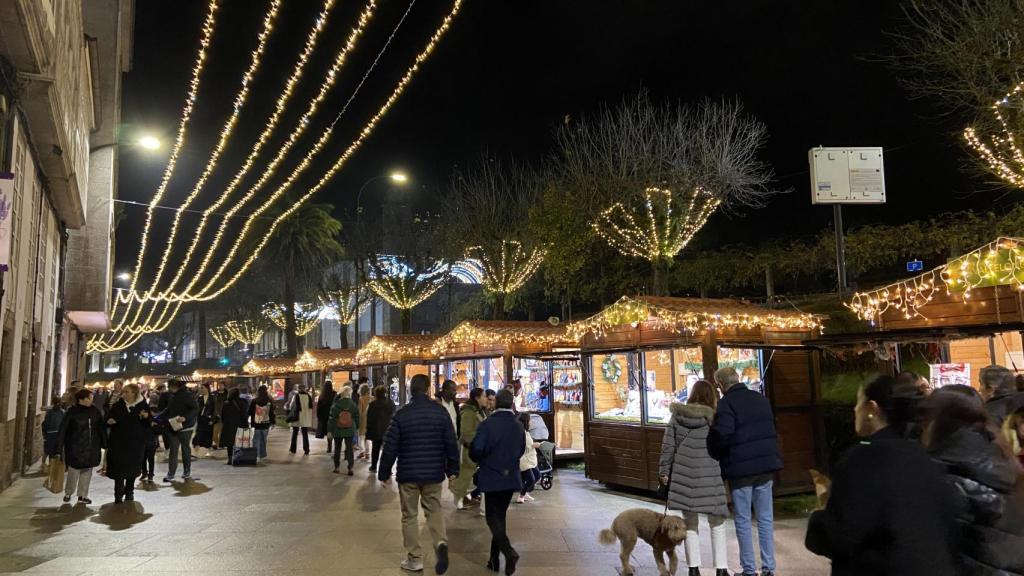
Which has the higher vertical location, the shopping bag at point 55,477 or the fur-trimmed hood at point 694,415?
the fur-trimmed hood at point 694,415

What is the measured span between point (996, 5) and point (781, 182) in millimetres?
14167

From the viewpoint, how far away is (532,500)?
33.3 ft

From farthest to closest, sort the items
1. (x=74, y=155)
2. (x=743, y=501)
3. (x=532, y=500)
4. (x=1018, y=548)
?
(x=74, y=155)
(x=532, y=500)
(x=743, y=501)
(x=1018, y=548)

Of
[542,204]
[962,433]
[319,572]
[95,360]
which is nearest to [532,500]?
[319,572]

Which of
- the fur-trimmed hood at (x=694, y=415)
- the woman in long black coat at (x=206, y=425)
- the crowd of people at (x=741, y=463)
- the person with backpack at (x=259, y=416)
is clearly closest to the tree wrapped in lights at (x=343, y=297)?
the woman in long black coat at (x=206, y=425)

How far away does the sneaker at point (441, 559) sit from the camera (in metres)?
6.06

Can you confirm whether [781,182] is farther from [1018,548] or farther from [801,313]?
[1018,548]

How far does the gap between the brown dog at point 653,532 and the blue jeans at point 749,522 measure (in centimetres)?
47

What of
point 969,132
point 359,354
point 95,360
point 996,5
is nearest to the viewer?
point 996,5

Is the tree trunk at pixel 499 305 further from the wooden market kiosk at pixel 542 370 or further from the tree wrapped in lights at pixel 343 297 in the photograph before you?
the tree wrapped in lights at pixel 343 297

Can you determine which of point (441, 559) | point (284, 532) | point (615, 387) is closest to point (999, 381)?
point (441, 559)

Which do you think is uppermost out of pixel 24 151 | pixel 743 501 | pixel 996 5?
pixel 996 5

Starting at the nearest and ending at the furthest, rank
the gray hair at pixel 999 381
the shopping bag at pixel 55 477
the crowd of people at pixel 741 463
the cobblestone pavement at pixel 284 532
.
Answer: the crowd of people at pixel 741 463
the gray hair at pixel 999 381
the cobblestone pavement at pixel 284 532
the shopping bag at pixel 55 477

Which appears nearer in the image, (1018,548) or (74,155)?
(1018,548)
